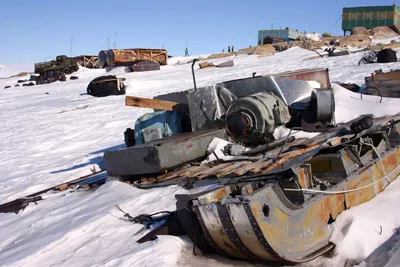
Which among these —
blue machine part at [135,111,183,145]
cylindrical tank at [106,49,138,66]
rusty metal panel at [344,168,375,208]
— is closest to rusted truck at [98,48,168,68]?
cylindrical tank at [106,49,138,66]

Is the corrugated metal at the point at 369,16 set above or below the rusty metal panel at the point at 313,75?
above

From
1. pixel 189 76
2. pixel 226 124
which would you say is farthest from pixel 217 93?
pixel 189 76

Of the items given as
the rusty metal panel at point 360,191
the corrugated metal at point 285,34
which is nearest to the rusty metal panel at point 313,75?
the rusty metal panel at point 360,191

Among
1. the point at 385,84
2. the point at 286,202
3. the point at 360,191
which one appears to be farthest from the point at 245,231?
the point at 385,84

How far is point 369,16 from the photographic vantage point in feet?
115

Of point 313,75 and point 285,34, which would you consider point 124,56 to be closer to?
point 285,34

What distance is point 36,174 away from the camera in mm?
8344

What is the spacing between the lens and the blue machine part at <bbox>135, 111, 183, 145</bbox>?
7.02 m

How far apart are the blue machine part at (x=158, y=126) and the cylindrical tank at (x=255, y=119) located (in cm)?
134

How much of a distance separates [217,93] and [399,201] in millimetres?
3366

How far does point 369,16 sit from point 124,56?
2034cm

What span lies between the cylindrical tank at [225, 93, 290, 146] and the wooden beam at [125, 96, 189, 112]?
4.16 feet

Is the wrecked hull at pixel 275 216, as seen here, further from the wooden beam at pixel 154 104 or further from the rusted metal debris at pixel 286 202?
the wooden beam at pixel 154 104

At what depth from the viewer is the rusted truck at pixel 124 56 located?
87.9 ft
